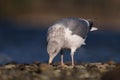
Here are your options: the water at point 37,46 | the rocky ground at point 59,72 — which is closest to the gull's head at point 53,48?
the rocky ground at point 59,72

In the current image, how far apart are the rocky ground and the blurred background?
632 centimetres

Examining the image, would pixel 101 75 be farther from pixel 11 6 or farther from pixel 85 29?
pixel 11 6

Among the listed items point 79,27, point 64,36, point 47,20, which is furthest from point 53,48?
point 47,20

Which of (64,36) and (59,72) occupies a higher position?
(64,36)

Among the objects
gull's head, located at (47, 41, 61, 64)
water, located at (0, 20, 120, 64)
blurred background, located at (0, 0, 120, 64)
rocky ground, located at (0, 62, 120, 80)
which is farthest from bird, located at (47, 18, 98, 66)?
blurred background, located at (0, 0, 120, 64)

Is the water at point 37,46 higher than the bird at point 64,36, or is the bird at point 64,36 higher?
the bird at point 64,36

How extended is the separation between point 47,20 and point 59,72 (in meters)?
11.6

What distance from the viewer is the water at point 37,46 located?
47.6 ft

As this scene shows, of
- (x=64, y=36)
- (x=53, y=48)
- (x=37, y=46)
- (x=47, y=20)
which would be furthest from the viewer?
(x=47, y=20)

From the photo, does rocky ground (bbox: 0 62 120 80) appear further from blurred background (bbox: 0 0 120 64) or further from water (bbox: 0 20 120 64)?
blurred background (bbox: 0 0 120 64)

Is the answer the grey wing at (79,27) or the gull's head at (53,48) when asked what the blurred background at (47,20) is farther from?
the gull's head at (53,48)

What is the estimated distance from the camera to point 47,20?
21359 mm

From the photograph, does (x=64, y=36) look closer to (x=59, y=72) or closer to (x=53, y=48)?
(x=53, y=48)

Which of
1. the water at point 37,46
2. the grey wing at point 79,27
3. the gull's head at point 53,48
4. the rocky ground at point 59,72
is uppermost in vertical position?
the grey wing at point 79,27
